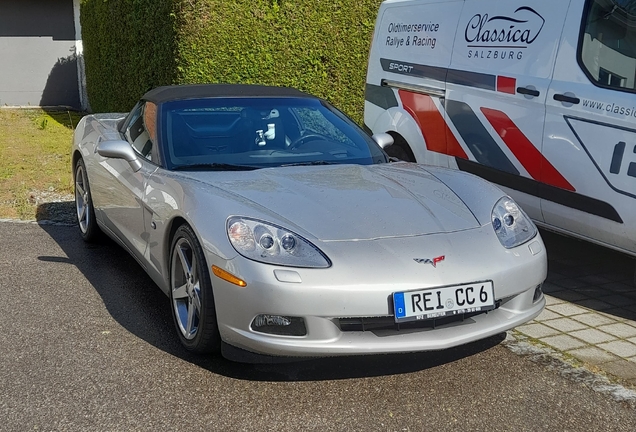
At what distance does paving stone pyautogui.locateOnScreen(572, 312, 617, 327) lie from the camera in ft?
14.8

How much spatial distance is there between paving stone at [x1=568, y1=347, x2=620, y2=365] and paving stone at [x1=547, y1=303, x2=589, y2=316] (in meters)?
0.61

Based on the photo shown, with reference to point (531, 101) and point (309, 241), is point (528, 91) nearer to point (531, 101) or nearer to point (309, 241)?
point (531, 101)

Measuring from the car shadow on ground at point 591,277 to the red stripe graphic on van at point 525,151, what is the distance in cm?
68

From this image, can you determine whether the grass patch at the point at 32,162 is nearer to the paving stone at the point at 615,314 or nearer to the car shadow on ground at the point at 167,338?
the car shadow on ground at the point at 167,338

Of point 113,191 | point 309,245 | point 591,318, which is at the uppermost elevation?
point 309,245

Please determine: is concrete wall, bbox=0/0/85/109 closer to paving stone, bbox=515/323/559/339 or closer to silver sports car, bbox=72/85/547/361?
silver sports car, bbox=72/85/547/361

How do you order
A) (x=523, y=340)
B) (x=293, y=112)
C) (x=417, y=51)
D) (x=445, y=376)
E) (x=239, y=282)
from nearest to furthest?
(x=239, y=282) → (x=445, y=376) → (x=523, y=340) → (x=293, y=112) → (x=417, y=51)

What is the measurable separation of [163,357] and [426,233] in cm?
143

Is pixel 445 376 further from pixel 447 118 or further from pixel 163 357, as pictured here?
pixel 447 118

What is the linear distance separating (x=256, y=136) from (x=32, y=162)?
246 inches

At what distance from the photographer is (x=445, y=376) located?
367cm

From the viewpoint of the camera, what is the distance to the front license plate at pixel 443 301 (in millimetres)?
3312

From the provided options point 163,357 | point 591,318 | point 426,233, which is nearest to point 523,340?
point 591,318

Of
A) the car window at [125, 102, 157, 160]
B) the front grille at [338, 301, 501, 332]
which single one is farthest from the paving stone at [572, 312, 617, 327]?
the car window at [125, 102, 157, 160]
